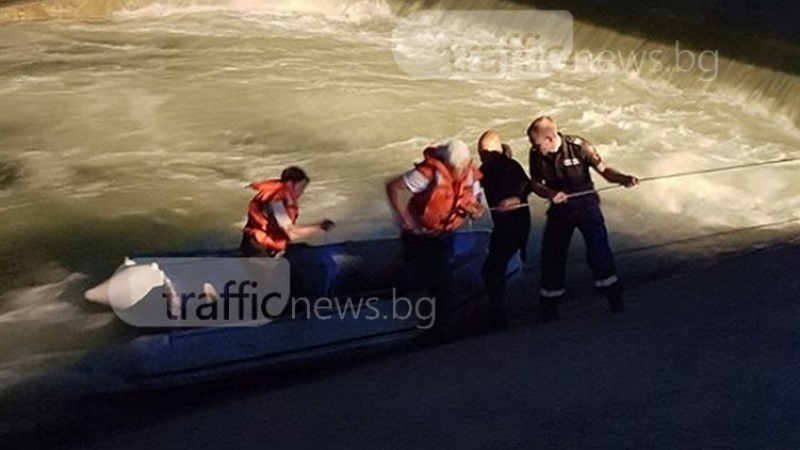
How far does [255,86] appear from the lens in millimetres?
15617

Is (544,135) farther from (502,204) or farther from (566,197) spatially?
(502,204)

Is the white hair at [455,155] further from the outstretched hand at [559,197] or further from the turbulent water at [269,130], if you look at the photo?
the turbulent water at [269,130]

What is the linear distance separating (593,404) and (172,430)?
208 cm

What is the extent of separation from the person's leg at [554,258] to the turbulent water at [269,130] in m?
2.64

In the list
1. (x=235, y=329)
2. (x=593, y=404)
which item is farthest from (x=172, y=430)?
(x=593, y=404)

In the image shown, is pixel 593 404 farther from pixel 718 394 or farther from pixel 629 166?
pixel 629 166

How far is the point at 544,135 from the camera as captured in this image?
7367 mm

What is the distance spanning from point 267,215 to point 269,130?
6.29 m

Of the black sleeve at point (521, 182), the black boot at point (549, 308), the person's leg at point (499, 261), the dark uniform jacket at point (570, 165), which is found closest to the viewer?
the dark uniform jacket at point (570, 165)

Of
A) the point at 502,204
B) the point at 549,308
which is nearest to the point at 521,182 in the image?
the point at 502,204

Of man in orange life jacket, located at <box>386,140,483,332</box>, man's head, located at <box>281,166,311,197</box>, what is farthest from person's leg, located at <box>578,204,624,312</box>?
man's head, located at <box>281,166,311,197</box>

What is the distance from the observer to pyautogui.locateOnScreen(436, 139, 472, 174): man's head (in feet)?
24.3

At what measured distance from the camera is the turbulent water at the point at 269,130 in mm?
10867

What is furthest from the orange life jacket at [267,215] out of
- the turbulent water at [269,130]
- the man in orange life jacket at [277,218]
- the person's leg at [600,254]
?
the person's leg at [600,254]
